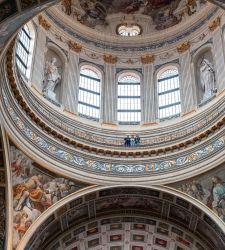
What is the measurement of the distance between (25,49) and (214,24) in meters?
11.5

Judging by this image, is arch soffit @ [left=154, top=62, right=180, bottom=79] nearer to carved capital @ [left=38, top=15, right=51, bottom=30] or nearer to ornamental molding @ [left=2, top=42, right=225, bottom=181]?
ornamental molding @ [left=2, top=42, right=225, bottom=181]

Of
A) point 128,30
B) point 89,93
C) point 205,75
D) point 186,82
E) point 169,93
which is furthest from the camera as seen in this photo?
point 128,30

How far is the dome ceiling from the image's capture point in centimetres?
3881

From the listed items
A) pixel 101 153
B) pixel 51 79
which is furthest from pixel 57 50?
pixel 101 153

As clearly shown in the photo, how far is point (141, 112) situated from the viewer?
35.8 metres

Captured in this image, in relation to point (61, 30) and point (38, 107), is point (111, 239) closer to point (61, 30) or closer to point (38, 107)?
point (38, 107)

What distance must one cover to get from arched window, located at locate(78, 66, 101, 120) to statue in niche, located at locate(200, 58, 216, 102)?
6.38 meters

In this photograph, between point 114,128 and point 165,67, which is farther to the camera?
point 165,67

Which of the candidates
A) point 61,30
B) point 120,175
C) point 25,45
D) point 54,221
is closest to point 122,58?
point 61,30

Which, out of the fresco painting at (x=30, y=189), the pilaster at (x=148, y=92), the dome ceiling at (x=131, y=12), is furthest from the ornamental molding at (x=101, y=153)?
the dome ceiling at (x=131, y=12)

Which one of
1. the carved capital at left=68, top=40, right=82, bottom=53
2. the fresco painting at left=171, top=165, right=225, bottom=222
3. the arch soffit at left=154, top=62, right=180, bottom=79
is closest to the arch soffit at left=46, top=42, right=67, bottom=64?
the carved capital at left=68, top=40, right=82, bottom=53

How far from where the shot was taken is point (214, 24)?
118 feet

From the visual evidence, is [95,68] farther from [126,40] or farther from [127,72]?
[126,40]

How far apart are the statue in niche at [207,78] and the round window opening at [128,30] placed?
6.00m
